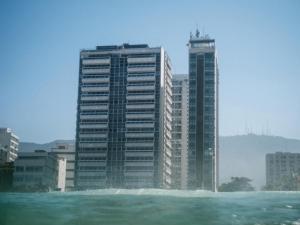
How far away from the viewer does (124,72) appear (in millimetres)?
108562

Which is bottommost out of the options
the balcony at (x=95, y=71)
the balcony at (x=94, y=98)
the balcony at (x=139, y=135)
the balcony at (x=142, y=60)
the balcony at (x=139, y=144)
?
the balcony at (x=139, y=144)

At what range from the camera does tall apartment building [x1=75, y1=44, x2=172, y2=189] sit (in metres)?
102

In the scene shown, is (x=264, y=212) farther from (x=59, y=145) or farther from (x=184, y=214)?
(x=59, y=145)

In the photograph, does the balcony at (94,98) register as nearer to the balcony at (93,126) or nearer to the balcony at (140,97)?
the balcony at (140,97)

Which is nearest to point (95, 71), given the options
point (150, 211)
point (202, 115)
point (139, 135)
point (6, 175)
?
point (139, 135)

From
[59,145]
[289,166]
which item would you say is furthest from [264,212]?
[289,166]

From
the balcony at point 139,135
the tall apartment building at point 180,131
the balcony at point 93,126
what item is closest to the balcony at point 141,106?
the balcony at point 139,135

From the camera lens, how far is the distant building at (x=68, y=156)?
4798 inches

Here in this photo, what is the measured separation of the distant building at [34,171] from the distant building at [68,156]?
1242 cm

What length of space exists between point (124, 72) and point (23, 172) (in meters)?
31.5

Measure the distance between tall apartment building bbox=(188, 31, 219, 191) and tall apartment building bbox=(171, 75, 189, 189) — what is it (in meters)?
5.98

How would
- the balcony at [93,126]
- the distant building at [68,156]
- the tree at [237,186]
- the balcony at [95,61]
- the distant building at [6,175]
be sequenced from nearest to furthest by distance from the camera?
the distant building at [6,175] < the balcony at [93,126] < the balcony at [95,61] < the distant building at [68,156] < the tree at [237,186]

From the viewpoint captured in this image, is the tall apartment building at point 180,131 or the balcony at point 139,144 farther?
the tall apartment building at point 180,131

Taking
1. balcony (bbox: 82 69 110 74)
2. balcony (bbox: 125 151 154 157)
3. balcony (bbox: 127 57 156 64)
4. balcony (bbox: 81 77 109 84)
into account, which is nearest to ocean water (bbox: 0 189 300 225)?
balcony (bbox: 125 151 154 157)
